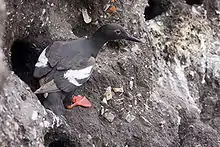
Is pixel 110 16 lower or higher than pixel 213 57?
higher

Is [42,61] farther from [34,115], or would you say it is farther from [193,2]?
[193,2]

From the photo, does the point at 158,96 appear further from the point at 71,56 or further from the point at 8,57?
the point at 8,57

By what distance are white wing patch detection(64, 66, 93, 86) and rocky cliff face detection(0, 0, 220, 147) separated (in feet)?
1.13

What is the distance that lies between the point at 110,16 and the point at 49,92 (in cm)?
142

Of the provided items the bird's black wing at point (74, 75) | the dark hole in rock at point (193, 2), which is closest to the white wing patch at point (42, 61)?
the bird's black wing at point (74, 75)

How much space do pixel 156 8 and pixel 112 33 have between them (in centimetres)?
Answer: 167

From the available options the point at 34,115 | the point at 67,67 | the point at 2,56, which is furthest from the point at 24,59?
the point at 2,56

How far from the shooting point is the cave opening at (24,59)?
5.22 meters

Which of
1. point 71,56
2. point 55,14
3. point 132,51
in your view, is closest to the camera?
point 71,56

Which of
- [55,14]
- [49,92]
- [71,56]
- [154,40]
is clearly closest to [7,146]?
[49,92]

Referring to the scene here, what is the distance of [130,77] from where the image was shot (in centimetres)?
560

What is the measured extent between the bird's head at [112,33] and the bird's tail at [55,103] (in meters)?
0.75

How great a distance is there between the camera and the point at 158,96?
593 centimetres

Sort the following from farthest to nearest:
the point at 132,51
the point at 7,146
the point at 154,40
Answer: the point at 154,40 < the point at 132,51 < the point at 7,146
